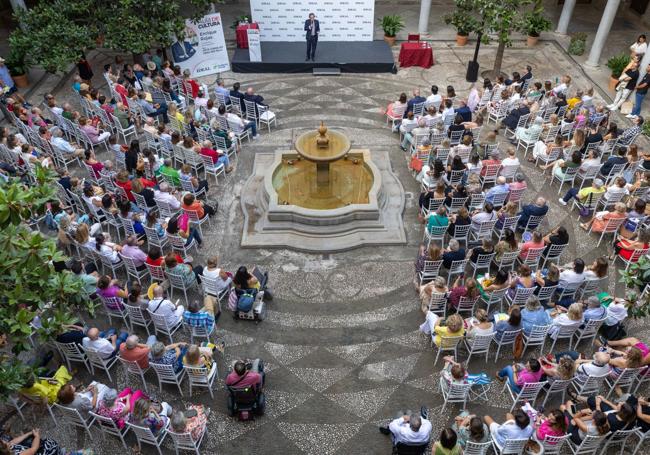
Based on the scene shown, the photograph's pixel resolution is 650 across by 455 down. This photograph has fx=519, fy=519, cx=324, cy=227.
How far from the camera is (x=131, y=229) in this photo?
1186cm

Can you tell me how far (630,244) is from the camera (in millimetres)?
11617

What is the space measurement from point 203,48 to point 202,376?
587 inches

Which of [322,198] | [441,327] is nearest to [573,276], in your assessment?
[441,327]

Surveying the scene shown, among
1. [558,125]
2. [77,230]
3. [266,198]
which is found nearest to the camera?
[77,230]

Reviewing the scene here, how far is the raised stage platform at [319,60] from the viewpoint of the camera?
20.6m

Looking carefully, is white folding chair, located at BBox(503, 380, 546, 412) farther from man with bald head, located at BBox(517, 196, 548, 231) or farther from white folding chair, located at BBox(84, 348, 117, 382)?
white folding chair, located at BBox(84, 348, 117, 382)

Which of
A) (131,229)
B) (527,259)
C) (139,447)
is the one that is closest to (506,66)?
(527,259)

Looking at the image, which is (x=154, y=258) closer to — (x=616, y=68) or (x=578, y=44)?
(x=616, y=68)

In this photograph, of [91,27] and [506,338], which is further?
[91,27]

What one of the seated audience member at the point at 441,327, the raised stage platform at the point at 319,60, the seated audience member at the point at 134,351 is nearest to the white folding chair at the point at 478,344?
the seated audience member at the point at 441,327

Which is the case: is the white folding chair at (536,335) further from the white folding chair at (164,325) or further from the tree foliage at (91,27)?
the tree foliage at (91,27)

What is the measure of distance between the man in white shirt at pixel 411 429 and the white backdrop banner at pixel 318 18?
1825cm

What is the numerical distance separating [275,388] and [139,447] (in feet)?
8.02

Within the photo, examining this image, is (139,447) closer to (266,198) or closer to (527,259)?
(266,198)
